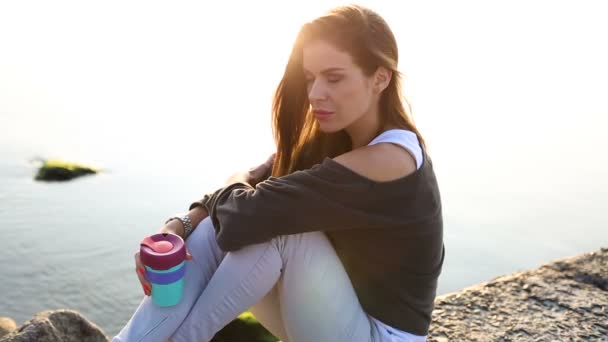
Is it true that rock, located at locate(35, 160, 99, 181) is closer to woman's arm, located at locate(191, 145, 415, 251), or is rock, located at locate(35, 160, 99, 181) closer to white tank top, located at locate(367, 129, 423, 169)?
woman's arm, located at locate(191, 145, 415, 251)

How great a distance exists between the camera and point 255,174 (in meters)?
2.61

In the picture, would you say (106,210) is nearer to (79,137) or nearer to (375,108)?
(79,137)

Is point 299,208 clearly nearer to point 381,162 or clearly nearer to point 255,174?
point 381,162

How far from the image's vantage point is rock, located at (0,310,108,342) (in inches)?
99.7

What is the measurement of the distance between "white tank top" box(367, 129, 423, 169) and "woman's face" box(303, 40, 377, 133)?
0.18 meters

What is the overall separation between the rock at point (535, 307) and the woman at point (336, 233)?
0.68 meters

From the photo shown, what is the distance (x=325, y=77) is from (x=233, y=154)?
4689mm

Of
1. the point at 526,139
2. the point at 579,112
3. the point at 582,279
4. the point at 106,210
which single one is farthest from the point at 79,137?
the point at 579,112

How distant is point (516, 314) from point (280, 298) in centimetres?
142

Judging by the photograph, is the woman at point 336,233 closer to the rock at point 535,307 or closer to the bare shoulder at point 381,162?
the bare shoulder at point 381,162

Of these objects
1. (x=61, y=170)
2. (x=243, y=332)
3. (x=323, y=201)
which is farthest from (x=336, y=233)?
(x=61, y=170)

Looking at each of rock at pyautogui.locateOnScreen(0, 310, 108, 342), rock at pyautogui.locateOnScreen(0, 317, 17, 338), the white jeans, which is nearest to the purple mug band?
the white jeans

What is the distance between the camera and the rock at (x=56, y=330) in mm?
2533

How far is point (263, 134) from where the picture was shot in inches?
283
